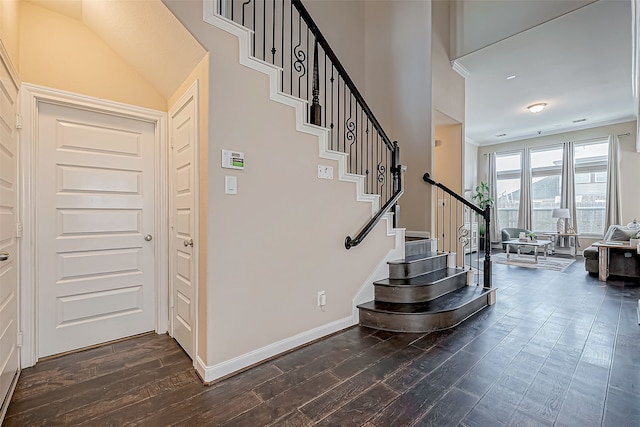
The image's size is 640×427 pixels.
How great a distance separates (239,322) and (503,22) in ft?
16.9

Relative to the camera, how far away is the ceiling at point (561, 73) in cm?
390

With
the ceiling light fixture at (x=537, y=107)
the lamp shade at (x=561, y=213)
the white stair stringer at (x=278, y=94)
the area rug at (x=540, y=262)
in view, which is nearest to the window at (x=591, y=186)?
the lamp shade at (x=561, y=213)

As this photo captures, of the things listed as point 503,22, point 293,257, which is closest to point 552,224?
point 503,22

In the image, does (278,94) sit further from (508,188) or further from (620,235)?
(508,188)

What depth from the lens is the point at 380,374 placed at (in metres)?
2.09

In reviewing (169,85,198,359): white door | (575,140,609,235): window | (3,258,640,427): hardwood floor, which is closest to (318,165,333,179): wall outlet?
(169,85,198,359): white door

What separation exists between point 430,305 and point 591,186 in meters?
7.85

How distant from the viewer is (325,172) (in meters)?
2.70

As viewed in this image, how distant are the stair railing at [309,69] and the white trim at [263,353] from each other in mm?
798

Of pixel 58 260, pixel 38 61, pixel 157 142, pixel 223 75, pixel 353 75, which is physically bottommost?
pixel 58 260

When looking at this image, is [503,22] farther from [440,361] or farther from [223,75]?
[440,361]

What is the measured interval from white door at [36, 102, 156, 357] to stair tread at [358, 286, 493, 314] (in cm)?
222

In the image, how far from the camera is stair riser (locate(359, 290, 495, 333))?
2809 millimetres

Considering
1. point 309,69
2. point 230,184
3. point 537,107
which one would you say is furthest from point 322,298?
point 537,107
